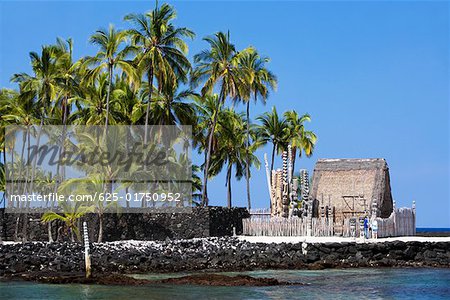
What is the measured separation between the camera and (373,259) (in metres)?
32.9

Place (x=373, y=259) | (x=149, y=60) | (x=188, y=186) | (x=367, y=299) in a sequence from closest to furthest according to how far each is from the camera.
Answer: (x=367, y=299)
(x=373, y=259)
(x=149, y=60)
(x=188, y=186)

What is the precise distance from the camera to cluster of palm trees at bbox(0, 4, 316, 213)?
4034 centimetres

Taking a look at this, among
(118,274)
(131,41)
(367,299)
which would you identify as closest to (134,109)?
(131,41)

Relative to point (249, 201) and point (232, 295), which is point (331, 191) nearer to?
point (249, 201)

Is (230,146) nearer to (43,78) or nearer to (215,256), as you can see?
(43,78)

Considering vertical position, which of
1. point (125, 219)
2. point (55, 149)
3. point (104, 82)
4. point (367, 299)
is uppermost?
point (104, 82)

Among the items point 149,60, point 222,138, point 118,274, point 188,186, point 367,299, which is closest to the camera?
point 367,299

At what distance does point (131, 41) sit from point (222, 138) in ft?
47.2

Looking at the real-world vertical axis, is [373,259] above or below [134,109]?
below

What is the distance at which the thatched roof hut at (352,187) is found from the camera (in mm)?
43594

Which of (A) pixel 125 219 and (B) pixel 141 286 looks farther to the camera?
(A) pixel 125 219

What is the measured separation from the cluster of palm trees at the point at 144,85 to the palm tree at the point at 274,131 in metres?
2.80

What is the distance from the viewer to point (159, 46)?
137 ft

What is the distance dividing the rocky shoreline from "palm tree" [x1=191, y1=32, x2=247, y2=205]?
461 inches
